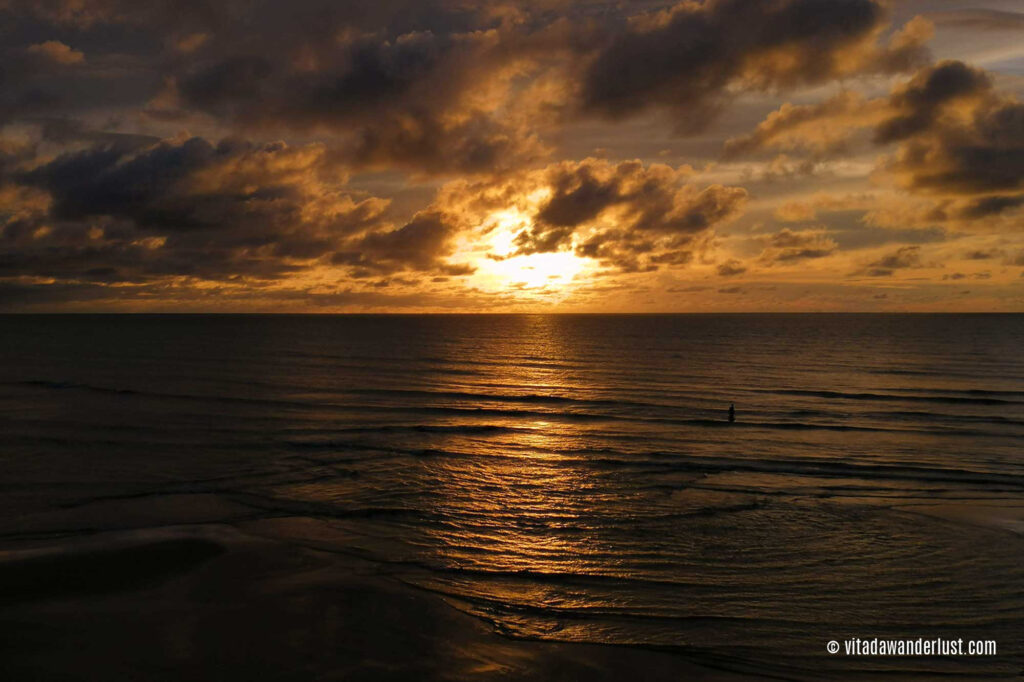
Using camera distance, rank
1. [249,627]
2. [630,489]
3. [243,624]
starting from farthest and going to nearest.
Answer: [630,489] < [243,624] < [249,627]

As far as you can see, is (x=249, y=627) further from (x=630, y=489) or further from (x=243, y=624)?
(x=630, y=489)

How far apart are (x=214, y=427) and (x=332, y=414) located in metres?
6.49

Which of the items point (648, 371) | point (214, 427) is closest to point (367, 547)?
point (214, 427)

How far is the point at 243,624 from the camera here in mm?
12117

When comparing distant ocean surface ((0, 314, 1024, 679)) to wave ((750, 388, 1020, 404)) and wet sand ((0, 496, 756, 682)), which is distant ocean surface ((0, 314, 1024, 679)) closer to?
wave ((750, 388, 1020, 404))

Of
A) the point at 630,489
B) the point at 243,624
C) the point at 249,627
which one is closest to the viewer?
the point at 249,627

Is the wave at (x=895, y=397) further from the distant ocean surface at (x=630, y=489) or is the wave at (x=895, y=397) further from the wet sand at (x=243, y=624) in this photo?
the wet sand at (x=243, y=624)

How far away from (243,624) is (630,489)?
13.8m

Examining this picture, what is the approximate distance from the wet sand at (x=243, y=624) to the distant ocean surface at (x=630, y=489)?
88 cm

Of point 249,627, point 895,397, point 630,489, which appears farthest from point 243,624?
point 895,397

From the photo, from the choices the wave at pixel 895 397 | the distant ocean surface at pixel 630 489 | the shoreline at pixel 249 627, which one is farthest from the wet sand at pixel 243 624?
the wave at pixel 895 397

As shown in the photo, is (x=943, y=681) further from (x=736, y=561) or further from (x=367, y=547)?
(x=367, y=547)

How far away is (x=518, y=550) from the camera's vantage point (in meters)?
16.7

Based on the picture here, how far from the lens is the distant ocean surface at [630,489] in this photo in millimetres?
13109
